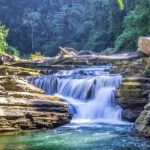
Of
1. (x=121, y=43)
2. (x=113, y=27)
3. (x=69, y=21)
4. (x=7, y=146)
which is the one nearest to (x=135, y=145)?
(x=7, y=146)

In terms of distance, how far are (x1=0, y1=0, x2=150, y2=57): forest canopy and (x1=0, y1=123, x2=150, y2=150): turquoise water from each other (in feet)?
95.3

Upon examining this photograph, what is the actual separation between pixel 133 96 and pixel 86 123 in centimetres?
207

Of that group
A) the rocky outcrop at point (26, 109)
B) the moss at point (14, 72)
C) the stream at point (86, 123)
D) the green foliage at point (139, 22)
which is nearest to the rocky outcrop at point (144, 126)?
the stream at point (86, 123)

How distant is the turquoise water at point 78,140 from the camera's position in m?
6.71

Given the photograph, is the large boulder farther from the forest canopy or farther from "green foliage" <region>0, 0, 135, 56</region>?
"green foliage" <region>0, 0, 135, 56</region>

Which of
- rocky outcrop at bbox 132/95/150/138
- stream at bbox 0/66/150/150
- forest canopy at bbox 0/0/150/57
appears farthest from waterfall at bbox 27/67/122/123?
forest canopy at bbox 0/0/150/57

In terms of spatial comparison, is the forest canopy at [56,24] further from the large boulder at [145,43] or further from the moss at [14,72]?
the moss at [14,72]

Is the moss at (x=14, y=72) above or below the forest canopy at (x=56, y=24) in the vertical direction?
below

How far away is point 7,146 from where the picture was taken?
22.5 ft

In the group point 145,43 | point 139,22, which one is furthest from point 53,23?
point 145,43

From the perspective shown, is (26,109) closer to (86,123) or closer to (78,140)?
(86,123)

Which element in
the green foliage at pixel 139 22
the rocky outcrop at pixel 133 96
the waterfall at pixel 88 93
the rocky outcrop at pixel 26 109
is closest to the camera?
the rocky outcrop at pixel 26 109

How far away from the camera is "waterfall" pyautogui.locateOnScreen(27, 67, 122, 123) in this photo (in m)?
11.3

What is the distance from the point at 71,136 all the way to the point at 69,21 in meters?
41.1
